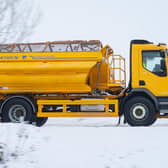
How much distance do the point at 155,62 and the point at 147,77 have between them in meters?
0.55

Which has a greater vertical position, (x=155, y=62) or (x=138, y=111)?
(x=155, y=62)

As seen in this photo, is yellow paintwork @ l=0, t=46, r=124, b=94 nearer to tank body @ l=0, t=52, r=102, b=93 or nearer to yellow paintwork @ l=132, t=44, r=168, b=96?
tank body @ l=0, t=52, r=102, b=93

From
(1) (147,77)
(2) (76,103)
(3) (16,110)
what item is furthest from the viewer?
(3) (16,110)

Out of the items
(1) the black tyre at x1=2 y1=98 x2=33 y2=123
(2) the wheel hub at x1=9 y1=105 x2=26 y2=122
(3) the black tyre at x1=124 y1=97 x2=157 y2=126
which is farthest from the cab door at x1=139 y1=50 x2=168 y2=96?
(2) the wheel hub at x1=9 y1=105 x2=26 y2=122

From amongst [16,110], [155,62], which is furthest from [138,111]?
[16,110]

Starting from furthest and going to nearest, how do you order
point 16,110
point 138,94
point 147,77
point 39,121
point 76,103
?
point 39,121 → point 16,110 → point 76,103 → point 138,94 → point 147,77

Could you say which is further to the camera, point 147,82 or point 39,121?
point 39,121

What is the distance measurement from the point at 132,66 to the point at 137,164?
6.72 metres

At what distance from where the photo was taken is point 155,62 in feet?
39.0

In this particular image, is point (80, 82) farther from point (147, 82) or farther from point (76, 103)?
point (147, 82)

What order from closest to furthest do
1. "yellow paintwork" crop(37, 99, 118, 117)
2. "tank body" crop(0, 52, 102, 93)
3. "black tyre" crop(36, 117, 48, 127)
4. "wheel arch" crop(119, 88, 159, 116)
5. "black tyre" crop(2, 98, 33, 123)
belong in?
1. "wheel arch" crop(119, 88, 159, 116)
2. "tank body" crop(0, 52, 102, 93)
3. "yellow paintwork" crop(37, 99, 118, 117)
4. "black tyre" crop(2, 98, 33, 123)
5. "black tyre" crop(36, 117, 48, 127)

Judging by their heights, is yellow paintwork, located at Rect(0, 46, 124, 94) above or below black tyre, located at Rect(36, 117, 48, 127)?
above

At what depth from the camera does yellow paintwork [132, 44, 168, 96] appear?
11.8 m

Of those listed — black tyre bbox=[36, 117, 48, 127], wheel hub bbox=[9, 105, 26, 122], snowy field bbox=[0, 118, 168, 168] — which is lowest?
snowy field bbox=[0, 118, 168, 168]
